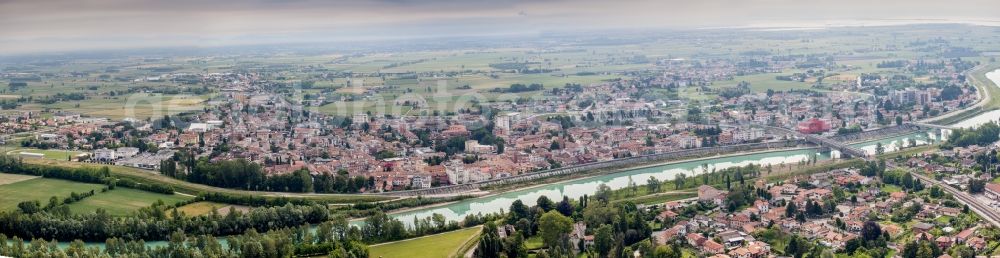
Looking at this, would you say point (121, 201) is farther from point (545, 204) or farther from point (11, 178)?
point (545, 204)

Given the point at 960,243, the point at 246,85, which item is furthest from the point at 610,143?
the point at 246,85

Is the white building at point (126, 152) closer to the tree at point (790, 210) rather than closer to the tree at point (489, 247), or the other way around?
the tree at point (489, 247)

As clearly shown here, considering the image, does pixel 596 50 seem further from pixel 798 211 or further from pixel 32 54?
pixel 798 211

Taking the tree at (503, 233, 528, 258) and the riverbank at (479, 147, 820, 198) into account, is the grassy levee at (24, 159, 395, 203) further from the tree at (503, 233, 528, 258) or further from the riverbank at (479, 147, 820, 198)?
the tree at (503, 233, 528, 258)

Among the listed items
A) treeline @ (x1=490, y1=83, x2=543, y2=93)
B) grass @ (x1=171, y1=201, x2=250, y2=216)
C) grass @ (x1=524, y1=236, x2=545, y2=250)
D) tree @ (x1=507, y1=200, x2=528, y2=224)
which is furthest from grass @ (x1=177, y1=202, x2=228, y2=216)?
treeline @ (x1=490, y1=83, x2=543, y2=93)

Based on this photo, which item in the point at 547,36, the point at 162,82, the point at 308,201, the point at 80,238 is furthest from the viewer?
the point at 547,36

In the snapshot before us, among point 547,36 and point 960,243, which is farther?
point 547,36
